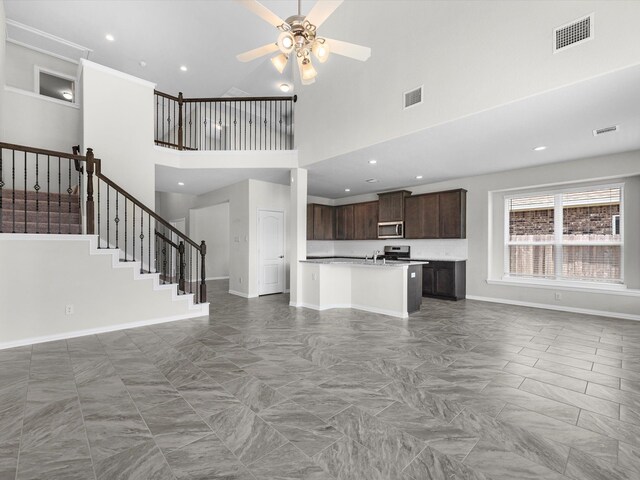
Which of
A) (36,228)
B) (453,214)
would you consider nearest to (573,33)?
(453,214)

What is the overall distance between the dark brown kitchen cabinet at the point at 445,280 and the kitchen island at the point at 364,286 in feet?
4.65

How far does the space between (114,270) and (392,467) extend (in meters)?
4.43

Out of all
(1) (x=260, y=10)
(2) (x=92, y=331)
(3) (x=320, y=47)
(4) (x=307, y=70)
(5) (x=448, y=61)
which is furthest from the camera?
(2) (x=92, y=331)

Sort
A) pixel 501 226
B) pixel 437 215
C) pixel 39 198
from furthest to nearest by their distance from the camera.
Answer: pixel 437 215 → pixel 501 226 → pixel 39 198

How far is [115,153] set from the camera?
530 cm

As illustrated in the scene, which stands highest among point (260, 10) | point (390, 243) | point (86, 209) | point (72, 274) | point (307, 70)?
point (260, 10)

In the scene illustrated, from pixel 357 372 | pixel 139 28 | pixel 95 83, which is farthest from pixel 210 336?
pixel 139 28

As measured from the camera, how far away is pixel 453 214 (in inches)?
278

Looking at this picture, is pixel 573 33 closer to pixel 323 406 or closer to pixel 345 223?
pixel 323 406

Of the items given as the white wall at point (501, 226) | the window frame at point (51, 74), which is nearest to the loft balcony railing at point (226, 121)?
the window frame at point (51, 74)

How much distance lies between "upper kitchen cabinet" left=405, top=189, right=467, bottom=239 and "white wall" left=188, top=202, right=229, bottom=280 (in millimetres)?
6040

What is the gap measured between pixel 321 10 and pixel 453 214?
5459mm

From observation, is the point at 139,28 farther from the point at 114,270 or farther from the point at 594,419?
the point at 594,419

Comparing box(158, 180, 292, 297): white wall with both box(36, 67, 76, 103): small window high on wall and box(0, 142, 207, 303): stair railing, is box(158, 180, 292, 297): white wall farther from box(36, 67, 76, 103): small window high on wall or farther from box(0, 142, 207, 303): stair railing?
box(36, 67, 76, 103): small window high on wall
